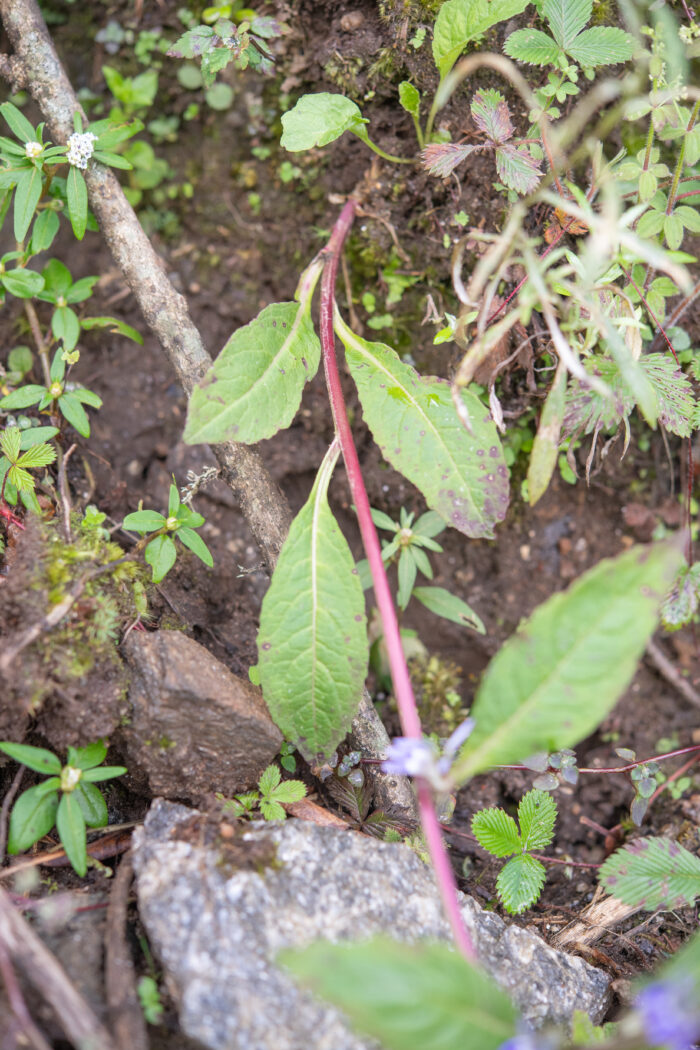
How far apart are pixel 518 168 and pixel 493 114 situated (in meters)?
0.18

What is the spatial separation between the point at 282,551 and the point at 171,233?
1.62m

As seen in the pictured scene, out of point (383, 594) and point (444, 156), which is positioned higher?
point (444, 156)

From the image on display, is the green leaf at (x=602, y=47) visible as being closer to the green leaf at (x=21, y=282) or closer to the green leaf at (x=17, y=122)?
the green leaf at (x=17, y=122)

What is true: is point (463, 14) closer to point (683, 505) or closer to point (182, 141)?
point (182, 141)

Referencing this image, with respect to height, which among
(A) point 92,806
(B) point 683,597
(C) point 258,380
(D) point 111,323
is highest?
(D) point 111,323

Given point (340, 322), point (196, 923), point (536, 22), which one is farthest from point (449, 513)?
point (536, 22)

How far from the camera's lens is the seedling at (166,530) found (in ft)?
6.95

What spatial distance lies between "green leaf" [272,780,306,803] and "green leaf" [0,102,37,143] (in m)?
2.05

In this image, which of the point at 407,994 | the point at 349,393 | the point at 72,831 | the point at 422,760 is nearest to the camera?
the point at 407,994

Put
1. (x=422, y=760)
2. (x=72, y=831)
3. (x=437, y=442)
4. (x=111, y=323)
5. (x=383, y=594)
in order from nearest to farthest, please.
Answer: (x=422, y=760) → (x=72, y=831) → (x=383, y=594) → (x=437, y=442) → (x=111, y=323)

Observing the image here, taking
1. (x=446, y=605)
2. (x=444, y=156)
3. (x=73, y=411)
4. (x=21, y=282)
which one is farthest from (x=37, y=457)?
(x=444, y=156)

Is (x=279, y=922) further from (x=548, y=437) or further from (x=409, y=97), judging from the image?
(x=409, y=97)

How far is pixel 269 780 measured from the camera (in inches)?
78.4

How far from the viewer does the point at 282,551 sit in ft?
6.79
